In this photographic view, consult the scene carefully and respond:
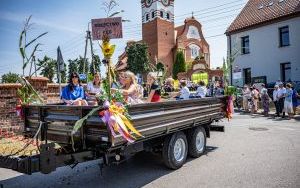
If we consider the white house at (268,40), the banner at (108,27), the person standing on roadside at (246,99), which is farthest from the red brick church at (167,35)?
the banner at (108,27)

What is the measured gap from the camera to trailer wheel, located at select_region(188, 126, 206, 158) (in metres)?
6.74

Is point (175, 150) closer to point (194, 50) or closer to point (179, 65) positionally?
point (179, 65)

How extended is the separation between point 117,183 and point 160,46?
52020 millimetres

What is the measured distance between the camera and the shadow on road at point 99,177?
536 centimetres

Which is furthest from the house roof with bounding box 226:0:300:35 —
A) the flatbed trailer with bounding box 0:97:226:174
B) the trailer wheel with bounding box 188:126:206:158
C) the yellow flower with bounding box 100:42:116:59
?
the yellow flower with bounding box 100:42:116:59

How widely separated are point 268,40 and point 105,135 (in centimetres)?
2567

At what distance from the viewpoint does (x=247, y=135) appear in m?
10.1

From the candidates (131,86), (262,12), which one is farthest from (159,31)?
(131,86)

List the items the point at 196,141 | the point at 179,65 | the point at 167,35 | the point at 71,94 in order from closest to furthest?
the point at 71,94 → the point at 196,141 → the point at 179,65 → the point at 167,35

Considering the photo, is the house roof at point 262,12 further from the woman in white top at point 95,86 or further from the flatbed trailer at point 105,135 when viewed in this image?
the flatbed trailer at point 105,135

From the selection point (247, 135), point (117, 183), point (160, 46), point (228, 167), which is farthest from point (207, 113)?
point (160, 46)

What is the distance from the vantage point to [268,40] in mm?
26906

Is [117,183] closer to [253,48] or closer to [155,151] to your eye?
[155,151]

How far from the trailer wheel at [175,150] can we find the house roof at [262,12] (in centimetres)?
2241
